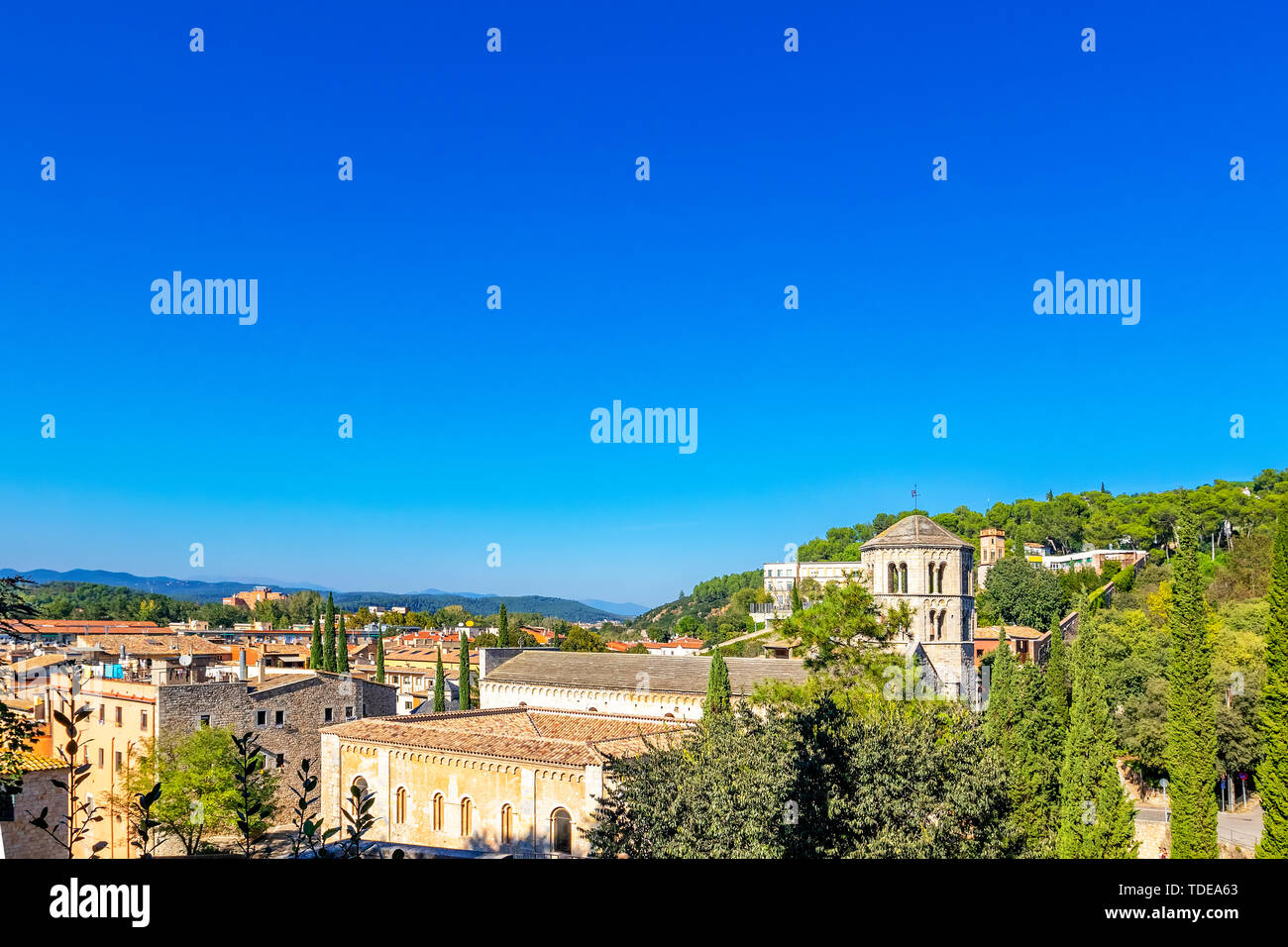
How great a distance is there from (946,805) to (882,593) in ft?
97.1

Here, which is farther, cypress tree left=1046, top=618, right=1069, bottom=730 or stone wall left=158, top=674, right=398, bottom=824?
cypress tree left=1046, top=618, right=1069, bottom=730

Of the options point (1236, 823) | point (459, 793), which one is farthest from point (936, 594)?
point (459, 793)

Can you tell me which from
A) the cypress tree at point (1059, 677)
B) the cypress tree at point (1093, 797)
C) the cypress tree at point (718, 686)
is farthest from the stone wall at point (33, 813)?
the cypress tree at point (1059, 677)

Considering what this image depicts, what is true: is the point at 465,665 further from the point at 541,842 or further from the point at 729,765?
the point at 729,765

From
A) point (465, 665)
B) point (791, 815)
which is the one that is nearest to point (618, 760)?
point (791, 815)

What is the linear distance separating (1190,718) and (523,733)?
2545 cm

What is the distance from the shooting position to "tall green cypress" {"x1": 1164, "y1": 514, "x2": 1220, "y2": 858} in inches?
1056

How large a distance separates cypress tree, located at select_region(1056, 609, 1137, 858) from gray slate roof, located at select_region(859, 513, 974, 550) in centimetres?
1558

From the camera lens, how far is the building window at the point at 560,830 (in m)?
29.9

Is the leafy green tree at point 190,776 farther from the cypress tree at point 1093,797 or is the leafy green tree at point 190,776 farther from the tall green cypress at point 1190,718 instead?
the tall green cypress at point 1190,718

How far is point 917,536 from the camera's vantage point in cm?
4772

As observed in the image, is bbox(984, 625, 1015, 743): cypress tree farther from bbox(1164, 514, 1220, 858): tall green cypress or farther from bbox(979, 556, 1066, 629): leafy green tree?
bbox(979, 556, 1066, 629): leafy green tree

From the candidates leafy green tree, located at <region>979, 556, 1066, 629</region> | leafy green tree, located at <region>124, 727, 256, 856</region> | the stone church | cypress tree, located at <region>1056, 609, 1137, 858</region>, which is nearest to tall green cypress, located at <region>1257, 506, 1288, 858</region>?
cypress tree, located at <region>1056, 609, 1137, 858</region>
